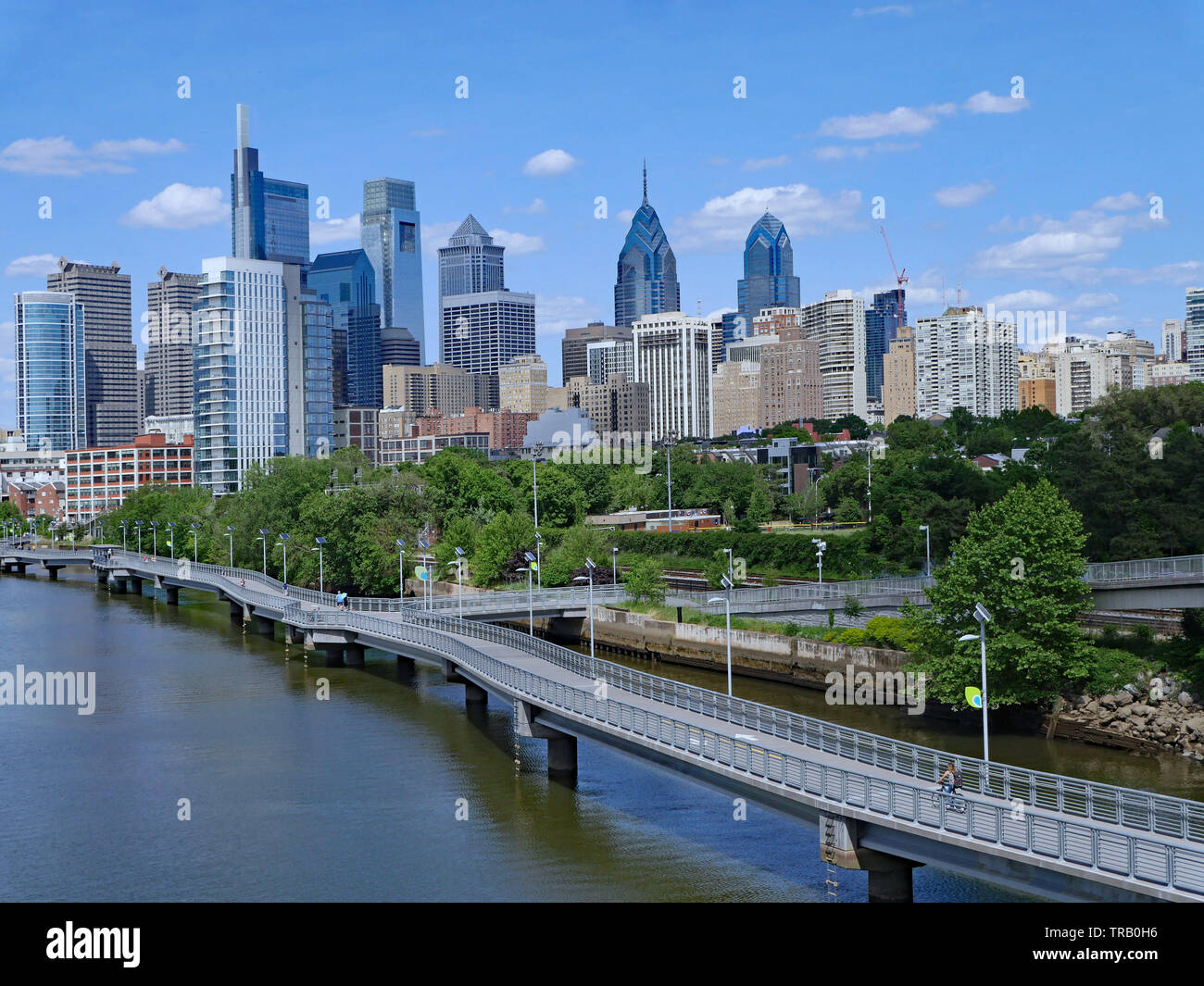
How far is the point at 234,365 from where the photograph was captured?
157375 millimetres

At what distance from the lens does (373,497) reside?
70.0 metres

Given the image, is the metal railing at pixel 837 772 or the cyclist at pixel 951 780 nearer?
the metal railing at pixel 837 772

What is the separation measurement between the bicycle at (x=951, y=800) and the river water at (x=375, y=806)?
3.14 meters

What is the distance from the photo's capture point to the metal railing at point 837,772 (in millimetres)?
18609

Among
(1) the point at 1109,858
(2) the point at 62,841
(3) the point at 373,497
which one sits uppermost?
(3) the point at 373,497

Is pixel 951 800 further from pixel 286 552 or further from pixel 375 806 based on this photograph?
pixel 286 552

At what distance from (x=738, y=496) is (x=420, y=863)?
7240 centimetres

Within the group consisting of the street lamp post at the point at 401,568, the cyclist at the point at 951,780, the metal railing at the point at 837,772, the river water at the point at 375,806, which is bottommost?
the river water at the point at 375,806

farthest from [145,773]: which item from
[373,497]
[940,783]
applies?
[373,497]

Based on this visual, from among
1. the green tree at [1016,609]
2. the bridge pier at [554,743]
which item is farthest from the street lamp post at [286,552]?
the green tree at [1016,609]

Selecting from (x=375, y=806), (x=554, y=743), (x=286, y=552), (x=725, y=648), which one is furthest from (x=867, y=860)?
(x=286, y=552)

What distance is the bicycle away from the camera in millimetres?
20719

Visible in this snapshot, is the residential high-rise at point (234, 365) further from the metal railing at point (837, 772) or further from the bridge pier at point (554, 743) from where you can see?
the bridge pier at point (554, 743)
